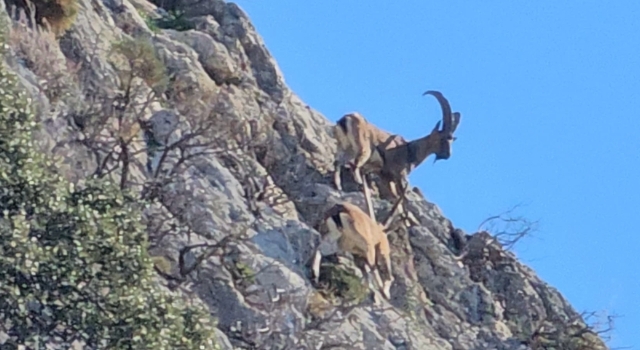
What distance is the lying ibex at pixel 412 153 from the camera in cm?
2430

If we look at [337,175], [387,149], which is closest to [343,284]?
[337,175]

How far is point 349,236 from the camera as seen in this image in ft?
65.8

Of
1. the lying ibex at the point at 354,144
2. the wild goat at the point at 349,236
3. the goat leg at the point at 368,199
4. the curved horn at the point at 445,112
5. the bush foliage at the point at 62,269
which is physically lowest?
the bush foliage at the point at 62,269

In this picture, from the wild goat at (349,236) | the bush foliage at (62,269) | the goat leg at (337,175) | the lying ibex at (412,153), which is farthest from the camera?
the lying ibex at (412,153)

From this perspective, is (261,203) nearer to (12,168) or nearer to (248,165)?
(248,165)

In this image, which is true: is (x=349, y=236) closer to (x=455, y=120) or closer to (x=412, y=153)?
(x=412, y=153)

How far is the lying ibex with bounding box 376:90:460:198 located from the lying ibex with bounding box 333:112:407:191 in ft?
0.87

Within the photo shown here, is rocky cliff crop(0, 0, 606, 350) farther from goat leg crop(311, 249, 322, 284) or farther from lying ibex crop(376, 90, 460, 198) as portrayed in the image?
lying ibex crop(376, 90, 460, 198)

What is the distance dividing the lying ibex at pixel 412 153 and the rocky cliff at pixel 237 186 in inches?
27.4

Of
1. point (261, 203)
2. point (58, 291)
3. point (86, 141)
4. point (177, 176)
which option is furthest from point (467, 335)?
point (58, 291)

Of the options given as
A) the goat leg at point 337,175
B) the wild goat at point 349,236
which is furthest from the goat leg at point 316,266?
the goat leg at point 337,175

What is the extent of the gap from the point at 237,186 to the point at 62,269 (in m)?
9.90

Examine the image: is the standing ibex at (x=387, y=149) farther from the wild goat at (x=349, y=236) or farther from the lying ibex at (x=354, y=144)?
the wild goat at (x=349, y=236)

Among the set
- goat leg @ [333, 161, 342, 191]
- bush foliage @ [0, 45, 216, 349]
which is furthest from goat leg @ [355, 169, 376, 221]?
bush foliage @ [0, 45, 216, 349]
